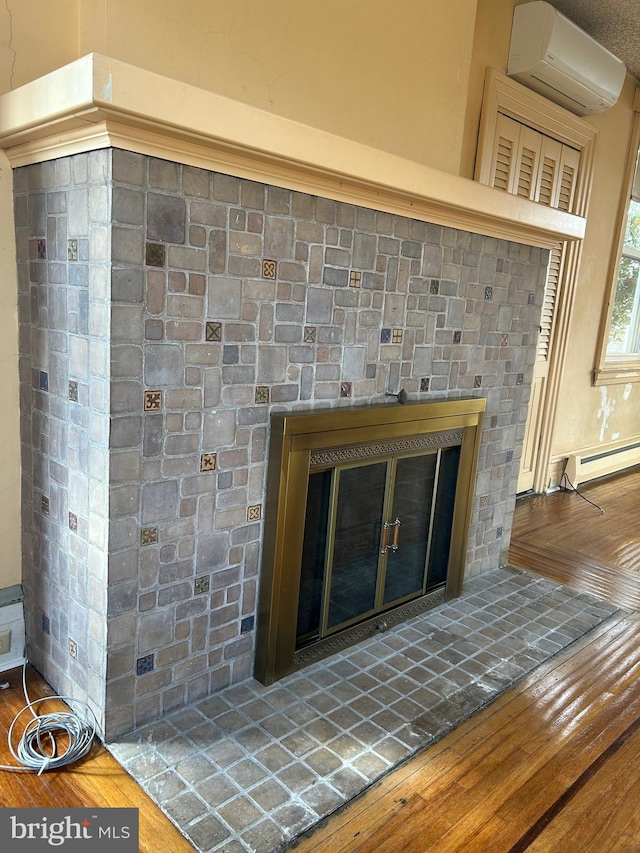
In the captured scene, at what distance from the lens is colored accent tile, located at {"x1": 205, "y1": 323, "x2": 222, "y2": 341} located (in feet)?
6.02

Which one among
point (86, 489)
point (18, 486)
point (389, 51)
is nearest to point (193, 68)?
point (389, 51)

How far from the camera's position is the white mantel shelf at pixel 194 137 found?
1450 mm

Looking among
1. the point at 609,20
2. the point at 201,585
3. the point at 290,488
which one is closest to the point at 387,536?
the point at 290,488

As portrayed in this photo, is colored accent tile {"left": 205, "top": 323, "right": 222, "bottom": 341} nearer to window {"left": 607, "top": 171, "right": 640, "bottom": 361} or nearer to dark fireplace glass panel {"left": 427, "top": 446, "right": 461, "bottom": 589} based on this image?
dark fireplace glass panel {"left": 427, "top": 446, "right": 461, "bottom": 589}

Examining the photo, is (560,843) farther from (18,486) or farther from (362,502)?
(18,486)

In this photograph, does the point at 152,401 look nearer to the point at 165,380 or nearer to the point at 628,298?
the point at 165,380

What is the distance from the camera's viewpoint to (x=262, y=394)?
6.61 ft

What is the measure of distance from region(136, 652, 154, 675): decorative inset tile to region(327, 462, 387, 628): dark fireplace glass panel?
706 mm

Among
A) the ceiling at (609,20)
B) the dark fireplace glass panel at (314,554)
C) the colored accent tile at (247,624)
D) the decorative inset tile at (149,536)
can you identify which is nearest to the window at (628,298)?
the ceiling at (609,20)

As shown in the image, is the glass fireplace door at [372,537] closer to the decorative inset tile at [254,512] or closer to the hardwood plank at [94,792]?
the decorative inset tile at [254,512]

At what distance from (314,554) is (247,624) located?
1.09 ft

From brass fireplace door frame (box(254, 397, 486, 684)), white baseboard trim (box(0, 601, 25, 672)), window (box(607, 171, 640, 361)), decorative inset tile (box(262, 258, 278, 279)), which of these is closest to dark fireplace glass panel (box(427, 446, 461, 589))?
brass fireplace door frame (box(254, 397, 486, 684))

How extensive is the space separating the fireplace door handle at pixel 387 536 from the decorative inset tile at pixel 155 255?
1.32 metres

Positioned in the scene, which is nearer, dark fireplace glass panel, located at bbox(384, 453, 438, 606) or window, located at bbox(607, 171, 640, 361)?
dark fireplace glass panel, located at bbox(384, 453, 438, 606)
